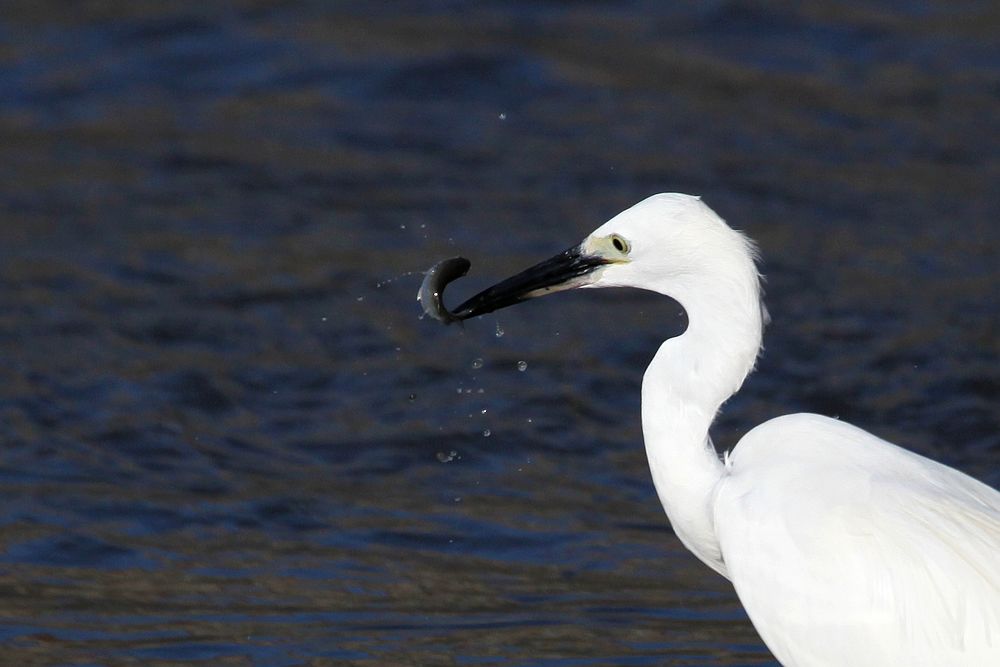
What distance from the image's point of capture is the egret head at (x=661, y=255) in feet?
17.4

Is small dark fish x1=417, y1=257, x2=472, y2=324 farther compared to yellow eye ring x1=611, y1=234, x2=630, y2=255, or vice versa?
small dark fish x1=417, y1=257, x2=472, y2=324

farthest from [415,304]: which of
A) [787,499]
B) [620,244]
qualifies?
[787,499]

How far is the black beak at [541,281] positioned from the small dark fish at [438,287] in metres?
0.04

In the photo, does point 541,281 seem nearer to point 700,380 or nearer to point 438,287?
point 438,287

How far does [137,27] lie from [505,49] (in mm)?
2453

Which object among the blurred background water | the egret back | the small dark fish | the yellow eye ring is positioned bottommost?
the blurred background water

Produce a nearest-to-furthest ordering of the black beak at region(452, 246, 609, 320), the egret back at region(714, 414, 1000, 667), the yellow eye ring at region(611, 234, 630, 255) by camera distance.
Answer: the egret back at region(714, 414, 1000, 667) < the yellow eye ring at region(611, 234, 630, 255) < the black beak at region(452, 246, 609, 320)

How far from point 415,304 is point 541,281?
3.81m

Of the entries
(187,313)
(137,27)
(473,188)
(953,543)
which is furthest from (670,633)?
(137,27)

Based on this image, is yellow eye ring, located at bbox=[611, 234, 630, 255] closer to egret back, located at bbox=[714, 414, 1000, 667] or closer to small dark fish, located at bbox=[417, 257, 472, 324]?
small dark fish, located at bbox=[417, 257, 472, 324]

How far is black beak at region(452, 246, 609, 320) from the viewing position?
557cm

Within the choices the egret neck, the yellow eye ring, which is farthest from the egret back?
the yellow eye ring

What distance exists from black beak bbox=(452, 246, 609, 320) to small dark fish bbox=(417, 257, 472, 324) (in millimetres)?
40

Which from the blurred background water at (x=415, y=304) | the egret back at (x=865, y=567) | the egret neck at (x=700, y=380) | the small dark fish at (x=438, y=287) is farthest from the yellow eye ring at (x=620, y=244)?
the blurred background water at (x=415, y=304)
